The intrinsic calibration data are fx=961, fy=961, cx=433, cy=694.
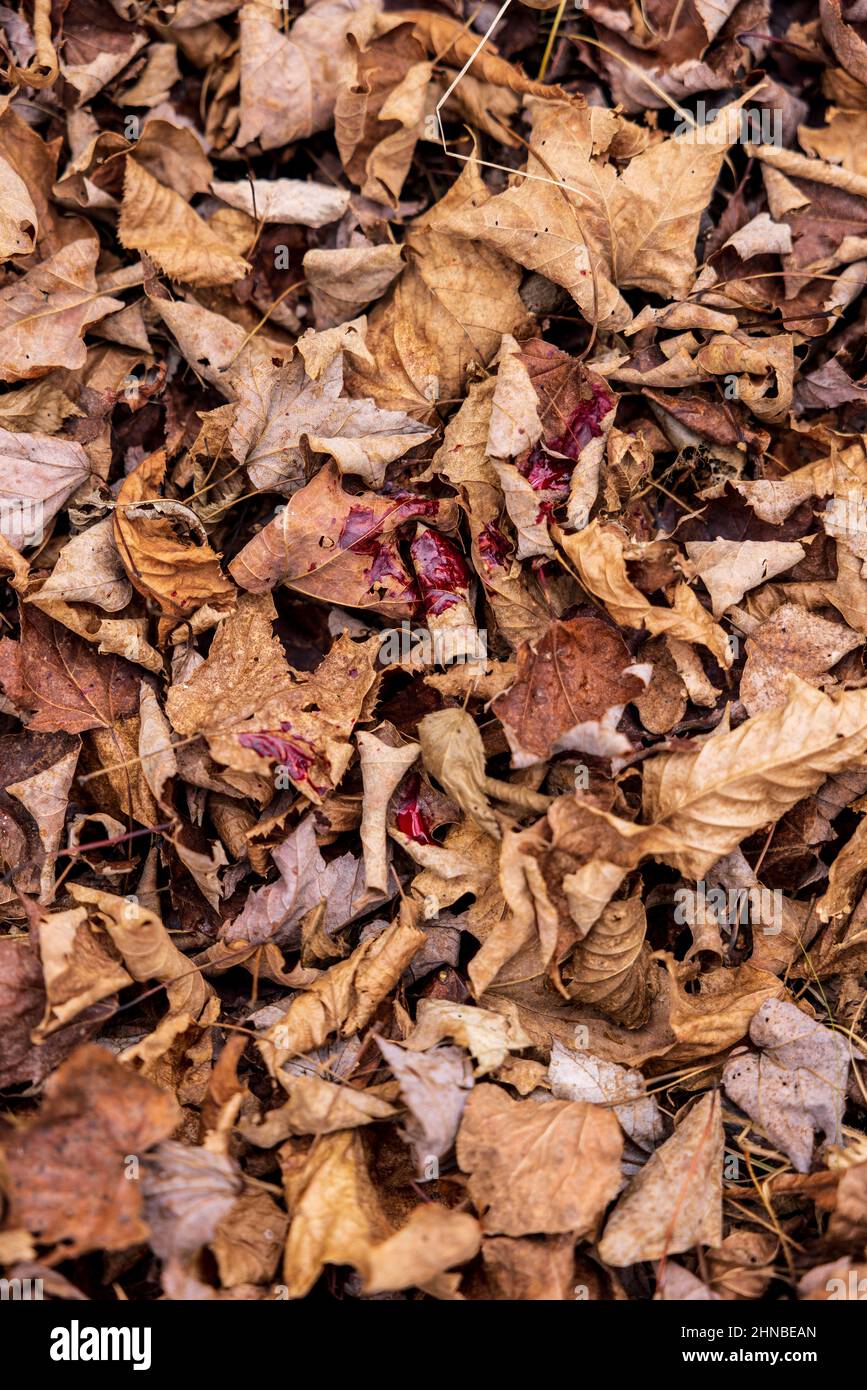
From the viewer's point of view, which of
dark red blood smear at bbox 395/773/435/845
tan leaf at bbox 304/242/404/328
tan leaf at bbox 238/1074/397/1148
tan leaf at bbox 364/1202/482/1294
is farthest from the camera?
tan leaf at bbox 304/242/404/328

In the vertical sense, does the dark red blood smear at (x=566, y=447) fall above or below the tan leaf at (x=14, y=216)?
below

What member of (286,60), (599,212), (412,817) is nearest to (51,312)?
(286,60)

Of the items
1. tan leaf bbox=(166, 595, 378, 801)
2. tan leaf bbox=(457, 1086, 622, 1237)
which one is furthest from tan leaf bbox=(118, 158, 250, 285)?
tan leaf bbox=(457, 1086, 622, 1237)

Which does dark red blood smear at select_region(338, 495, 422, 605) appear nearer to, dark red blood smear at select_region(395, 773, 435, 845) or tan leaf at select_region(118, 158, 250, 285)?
dark red blood smear at select_region(395, 773, 435, 845)

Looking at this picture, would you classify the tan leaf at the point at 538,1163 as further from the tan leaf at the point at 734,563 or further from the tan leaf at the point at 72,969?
the tan leaf at the point at 734,563

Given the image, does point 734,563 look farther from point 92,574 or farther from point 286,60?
point 286,60

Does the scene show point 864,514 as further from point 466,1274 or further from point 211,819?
point 466,1274

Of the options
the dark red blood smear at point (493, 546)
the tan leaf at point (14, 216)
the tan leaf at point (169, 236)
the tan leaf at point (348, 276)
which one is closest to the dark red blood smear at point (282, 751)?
the dark red blood smear at point (493, 546)
